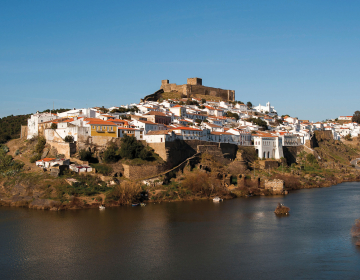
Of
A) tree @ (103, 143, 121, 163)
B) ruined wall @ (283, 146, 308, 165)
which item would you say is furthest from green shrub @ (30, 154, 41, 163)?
ruined wall @ (283, 146, 308, 165)

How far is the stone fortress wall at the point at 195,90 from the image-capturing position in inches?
2699

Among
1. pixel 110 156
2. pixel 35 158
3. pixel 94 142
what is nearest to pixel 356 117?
pixel 94 142

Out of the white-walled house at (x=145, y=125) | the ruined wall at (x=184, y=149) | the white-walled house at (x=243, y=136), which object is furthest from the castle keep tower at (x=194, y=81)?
the white-walled house at (x=145, y=125)

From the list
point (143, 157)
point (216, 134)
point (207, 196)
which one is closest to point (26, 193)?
point (143, 157)

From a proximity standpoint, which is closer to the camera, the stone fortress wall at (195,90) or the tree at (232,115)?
the tree at (232,115)

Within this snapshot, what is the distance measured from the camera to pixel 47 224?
23.5 meters

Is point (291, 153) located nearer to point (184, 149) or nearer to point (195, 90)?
point (184, 149)

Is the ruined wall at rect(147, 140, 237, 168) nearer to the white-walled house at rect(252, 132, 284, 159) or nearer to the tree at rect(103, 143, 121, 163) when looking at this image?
the white-walled house at rect(252, 132, 284, 159)

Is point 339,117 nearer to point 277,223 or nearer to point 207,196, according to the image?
point 207,196

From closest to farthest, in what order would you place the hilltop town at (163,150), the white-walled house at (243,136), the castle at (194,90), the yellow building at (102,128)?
1. the hilltop town at (163,150)
2. the yellow building at (102,128)
3. the white-walled house at (243,136)
4. the castle at (194,90)

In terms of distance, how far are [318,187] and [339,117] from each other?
54.7 meters

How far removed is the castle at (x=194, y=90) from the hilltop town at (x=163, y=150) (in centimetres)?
1489

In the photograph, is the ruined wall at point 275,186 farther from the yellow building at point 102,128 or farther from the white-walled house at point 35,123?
the white-walled house at point 35,123

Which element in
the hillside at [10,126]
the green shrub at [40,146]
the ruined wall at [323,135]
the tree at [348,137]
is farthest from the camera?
the tree at [348,137]
